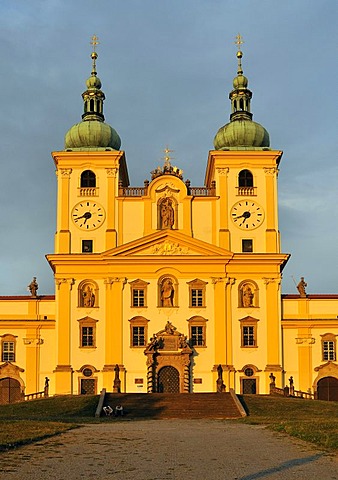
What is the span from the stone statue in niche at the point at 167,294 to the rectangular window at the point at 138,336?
2021 millimetres

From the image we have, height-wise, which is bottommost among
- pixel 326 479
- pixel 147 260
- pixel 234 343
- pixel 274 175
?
pixel 326 479

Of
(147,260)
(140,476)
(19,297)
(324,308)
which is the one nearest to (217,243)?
(147,260)

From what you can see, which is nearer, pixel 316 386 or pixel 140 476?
pixel 140 476

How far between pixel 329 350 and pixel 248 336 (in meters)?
5.52

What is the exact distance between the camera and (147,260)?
5294 centimetres

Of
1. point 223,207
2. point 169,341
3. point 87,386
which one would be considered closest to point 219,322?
point 169,341

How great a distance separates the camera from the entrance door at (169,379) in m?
51.7

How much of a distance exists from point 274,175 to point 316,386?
13.4 m

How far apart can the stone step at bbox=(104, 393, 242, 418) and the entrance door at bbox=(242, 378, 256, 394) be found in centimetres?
659

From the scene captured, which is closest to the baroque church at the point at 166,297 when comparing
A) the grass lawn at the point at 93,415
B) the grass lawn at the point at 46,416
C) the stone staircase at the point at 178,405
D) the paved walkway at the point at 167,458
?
the stone staircase at the point at 178,405

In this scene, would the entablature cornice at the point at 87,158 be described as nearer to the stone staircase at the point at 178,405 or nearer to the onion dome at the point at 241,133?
the onion dome at the point at 241,133

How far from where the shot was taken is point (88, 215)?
54375 mm

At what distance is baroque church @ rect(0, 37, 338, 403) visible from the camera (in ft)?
171

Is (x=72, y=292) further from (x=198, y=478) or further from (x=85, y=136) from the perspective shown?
(x=198, y=478)
